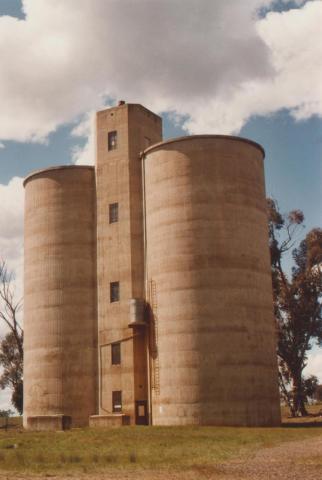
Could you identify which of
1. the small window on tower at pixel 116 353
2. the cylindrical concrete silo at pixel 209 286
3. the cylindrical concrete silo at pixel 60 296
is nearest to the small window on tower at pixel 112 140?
the cylindrical concrete silo at pixel 60 296

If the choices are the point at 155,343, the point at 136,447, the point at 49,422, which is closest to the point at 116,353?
the point at 155,343

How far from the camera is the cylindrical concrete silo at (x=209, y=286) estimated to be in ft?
139

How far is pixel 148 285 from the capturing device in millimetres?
46500

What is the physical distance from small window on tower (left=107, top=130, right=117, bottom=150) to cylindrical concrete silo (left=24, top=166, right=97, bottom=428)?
2561 mm

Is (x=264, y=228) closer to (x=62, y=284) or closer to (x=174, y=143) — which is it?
(x=174, y=143)

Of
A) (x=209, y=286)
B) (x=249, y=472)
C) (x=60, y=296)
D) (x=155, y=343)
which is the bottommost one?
(x=249, y=472)

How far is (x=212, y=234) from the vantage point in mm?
44531

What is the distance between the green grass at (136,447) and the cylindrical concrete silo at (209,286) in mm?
3164

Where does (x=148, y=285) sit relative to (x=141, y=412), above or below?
above

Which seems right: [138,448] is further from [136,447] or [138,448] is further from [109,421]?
[109,421]

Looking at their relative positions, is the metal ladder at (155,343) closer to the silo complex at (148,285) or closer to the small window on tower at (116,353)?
the silo complex at (148,285)

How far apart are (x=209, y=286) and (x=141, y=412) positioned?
10154mm

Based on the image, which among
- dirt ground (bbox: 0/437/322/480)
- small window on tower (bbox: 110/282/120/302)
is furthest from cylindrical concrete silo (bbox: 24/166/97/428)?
dirt ground (bbox: 0/437/322/480)

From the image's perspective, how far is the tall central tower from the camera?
46.4 metres
